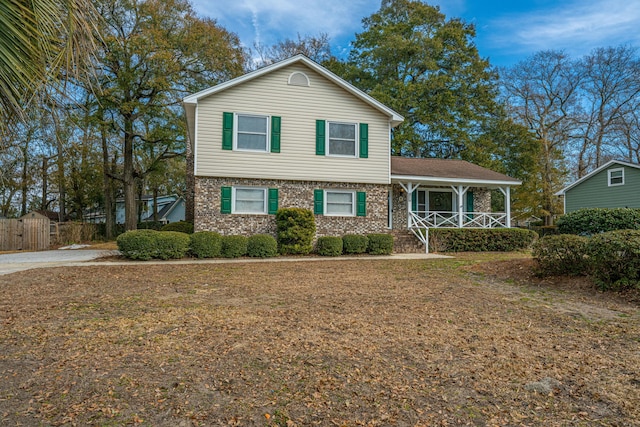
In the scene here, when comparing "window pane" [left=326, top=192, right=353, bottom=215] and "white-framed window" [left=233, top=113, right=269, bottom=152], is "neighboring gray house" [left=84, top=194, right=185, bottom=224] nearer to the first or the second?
"white-framed window" [left=233, top=113, right=269, bottom=152]

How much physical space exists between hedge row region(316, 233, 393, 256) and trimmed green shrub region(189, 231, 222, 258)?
12.3ft

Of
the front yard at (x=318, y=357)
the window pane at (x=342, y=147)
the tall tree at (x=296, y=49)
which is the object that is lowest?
the front yard at (x=318, y=357)

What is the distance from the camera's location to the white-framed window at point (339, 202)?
14.9 m

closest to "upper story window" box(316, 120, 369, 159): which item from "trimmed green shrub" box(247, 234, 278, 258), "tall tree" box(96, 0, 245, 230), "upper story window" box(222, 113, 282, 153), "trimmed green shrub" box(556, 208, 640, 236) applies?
"upper story window" box(222, 113, 282, 153)

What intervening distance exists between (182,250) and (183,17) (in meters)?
16.2

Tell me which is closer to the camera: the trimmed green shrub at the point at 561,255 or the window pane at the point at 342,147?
the trimmed green shrub at the point at 561,255

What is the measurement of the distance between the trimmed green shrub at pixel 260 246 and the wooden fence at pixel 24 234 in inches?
474

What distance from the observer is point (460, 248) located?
52.1 feet

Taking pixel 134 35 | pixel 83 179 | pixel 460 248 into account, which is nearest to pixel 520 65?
pixel 460 248

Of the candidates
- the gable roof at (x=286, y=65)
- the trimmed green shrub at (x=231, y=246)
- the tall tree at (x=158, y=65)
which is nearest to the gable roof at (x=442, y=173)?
the gable roof at (x=286, y=65)

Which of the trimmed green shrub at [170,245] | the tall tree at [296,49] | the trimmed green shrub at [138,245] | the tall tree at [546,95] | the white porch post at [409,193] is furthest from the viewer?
the tall tree at [546,95]

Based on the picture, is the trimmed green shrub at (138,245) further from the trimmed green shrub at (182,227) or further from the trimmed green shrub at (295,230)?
the trimmed green shrub at (182,227)

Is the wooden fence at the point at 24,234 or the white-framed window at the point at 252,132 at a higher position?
the white-framed window at the point at 252,132

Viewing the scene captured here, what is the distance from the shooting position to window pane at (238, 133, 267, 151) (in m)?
14.0
